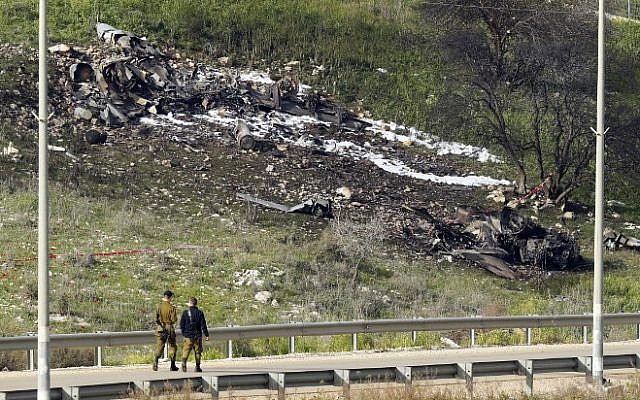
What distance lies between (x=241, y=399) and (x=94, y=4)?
40.5m

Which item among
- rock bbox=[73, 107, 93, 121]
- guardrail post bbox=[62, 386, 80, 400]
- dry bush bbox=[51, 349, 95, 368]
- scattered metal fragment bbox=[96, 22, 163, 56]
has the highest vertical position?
guardrail post bbox=[62, 386, 80, 400]

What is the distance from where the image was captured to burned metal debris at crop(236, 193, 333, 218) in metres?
42.7

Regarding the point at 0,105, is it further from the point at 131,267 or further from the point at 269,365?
the point at 269,365

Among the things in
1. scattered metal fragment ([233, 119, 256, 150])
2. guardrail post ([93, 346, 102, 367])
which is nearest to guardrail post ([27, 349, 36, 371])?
guardrail post ([93, 346, 102, 367])

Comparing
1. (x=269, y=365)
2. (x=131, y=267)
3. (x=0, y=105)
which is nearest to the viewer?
(x=269, y=365)

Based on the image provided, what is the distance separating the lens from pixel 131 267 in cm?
3503

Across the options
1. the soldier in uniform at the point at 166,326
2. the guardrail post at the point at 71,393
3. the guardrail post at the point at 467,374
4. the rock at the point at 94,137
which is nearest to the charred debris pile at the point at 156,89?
the rock at the point at 94,137

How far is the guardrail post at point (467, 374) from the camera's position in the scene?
827 inches

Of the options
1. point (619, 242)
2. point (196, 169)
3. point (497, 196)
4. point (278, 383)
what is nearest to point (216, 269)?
point (196, 169)

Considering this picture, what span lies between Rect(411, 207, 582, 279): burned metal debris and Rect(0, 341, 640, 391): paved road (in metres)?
9.11

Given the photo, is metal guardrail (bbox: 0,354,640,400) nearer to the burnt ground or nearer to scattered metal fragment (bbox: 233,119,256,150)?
the burnt ground

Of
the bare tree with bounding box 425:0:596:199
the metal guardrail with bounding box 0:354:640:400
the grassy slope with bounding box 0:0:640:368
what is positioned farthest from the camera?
the bare tree with bounding box 425:0:596:199

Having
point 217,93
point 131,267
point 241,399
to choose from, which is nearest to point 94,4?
point 217,93

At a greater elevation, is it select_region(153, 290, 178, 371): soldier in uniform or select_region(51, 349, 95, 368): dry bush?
select_region(153, 290, 178, 371): soldier in uniform
